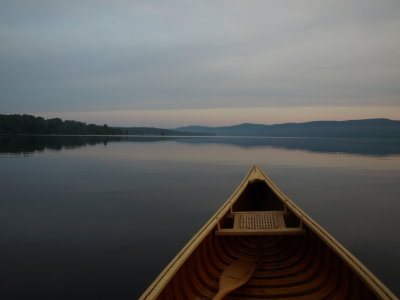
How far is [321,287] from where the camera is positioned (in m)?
5.51

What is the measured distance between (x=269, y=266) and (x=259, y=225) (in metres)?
1.15

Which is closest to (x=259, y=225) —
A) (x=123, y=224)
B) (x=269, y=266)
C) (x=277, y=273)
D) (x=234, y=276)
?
(x=269, y=266)

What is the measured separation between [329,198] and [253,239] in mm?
11694

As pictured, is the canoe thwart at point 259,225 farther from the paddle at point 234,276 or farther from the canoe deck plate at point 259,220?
the paddle at point 234,276

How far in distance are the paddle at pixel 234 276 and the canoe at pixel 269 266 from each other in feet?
0.11

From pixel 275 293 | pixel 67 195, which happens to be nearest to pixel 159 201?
pixel 67 195

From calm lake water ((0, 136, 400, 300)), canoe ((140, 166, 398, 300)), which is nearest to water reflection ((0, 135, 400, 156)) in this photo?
calm lake water ((0, 136, 400, 300))

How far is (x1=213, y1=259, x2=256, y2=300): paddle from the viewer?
5242 mm

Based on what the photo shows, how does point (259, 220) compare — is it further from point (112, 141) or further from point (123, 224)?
point (112, 141)

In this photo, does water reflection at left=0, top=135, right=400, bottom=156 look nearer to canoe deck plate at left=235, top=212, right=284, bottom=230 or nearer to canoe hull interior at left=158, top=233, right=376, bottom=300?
canoe deck plate at left=235, top=212, right=284, bottom=230

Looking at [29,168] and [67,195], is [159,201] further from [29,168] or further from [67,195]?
[29,168]

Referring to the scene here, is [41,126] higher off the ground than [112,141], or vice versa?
[41,126]

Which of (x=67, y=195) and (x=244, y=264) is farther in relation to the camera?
(x=67, y=195)

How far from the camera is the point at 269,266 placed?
668 centimetres
